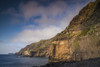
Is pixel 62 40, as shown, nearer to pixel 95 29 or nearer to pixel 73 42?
pixel 73 42

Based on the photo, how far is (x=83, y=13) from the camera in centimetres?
7794

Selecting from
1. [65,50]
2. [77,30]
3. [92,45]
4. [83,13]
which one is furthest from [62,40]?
[83,13]

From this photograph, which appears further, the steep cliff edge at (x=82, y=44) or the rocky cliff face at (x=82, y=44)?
the rocky cliff face at (x=82, y=44)

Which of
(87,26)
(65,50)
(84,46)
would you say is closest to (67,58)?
(65,50)

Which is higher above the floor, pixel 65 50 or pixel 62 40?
pixel 62 40

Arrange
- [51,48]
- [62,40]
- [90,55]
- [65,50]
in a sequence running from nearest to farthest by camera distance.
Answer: [90,55]
[65,50]
[62,40]
[51,48]

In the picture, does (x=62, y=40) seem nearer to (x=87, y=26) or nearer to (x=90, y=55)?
(x=87, y=26)

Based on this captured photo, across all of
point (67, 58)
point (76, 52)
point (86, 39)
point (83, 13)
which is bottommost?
point (67, 58)

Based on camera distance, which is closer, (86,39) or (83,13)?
(86,39)

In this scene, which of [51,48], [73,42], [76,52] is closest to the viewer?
[76,52]

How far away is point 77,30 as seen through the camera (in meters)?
67.4

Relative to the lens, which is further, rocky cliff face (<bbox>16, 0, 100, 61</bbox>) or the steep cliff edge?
rocky cliff face (<bbox>16, 0, 100, 61</bbox>)

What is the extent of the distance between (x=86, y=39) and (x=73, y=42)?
1069 centimetres

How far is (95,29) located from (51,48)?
38.6 m
